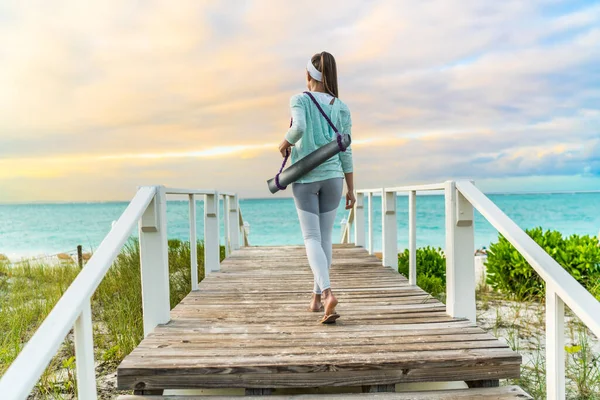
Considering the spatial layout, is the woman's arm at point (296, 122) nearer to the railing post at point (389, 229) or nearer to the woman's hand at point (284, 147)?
the woman's hand at point (284, 147)

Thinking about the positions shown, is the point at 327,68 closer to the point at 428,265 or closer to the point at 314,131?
the point at 314,131

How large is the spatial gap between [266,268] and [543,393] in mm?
3167

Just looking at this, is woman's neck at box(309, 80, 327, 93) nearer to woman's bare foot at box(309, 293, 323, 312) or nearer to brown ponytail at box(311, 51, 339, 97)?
brown ponytail at box(311, 51, 339, 97)

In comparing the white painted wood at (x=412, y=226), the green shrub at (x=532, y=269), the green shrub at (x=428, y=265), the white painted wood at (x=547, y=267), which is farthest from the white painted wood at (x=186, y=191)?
the green shrub at (x=532, y=269)

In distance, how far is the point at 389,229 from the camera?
491cm

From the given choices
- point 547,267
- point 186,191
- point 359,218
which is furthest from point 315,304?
point 359,218

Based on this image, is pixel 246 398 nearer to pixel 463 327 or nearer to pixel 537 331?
pixel 463 327

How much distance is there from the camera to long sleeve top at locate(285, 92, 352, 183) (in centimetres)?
272

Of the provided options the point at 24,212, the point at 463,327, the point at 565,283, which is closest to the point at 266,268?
the point at 463,327

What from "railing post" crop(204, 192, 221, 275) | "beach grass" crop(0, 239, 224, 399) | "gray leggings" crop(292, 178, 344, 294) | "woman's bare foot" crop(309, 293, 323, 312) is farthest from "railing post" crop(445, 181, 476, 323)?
"railing post" crop(204, 192, 221, 275)

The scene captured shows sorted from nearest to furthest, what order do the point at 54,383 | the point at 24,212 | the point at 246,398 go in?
1. the point at 246,398
2. the point at 54,383
3. the point at 24,212

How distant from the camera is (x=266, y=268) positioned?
533 centimetres

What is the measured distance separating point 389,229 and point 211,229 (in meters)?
2.00

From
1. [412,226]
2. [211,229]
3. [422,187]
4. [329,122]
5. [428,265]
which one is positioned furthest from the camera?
[428,265]
